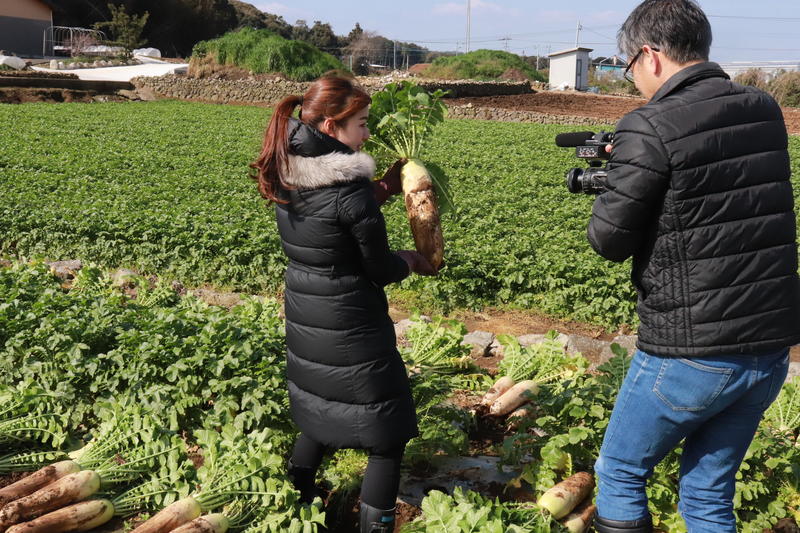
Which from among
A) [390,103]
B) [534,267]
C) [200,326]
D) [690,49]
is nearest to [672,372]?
[690,49]

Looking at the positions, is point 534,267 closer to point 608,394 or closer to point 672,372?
point 608,394

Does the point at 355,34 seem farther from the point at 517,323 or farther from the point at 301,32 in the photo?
the point at 517,323

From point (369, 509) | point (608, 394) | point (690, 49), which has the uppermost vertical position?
point (690, 49)

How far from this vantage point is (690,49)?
2.18m

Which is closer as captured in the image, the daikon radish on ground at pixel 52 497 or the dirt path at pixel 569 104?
the daikon radish on ground at pixel 52 497

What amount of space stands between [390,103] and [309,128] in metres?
1.38

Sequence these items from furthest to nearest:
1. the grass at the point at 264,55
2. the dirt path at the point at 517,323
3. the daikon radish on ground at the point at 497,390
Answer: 1. the grass at the point at 264,55
2. the dirt path at the point at 517,323
3. the daikon radish on ground at the point at 497,390

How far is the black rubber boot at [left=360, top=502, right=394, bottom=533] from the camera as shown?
2.78 m

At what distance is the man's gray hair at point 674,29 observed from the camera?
2150 mm

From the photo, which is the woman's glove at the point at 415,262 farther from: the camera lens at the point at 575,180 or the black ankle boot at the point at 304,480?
the black ankle boot at the point at 304,480

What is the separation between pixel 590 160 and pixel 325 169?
0.91 meters

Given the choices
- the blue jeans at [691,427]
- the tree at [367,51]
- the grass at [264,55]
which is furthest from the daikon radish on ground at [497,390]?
the tree at [367,51]

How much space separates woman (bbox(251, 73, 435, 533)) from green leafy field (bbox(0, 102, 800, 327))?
1241mm

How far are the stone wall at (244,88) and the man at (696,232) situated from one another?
1212 inches
